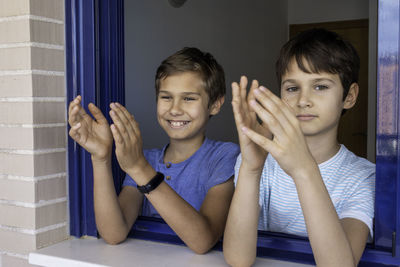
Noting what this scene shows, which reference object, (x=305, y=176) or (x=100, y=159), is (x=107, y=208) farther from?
(x=305, y=176)

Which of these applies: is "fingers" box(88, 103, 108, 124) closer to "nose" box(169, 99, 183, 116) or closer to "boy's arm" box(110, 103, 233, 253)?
"boy's arm" box(110, 103, 233, 253)

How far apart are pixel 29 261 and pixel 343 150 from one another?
39.5 inches

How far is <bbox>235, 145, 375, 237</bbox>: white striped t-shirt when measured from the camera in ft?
3.96

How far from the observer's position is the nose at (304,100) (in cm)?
129

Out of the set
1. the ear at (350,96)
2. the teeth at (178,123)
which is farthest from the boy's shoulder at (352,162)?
the teeth at (178,123)

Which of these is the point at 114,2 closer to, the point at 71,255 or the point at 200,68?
the point at 200,68

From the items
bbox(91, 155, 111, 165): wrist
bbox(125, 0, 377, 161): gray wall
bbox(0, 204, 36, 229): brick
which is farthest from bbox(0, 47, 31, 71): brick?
bbox(125, 0, 377, 161): gray wall

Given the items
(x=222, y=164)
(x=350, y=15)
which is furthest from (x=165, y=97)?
(x=350, y=15)

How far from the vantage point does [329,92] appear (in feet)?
4.33

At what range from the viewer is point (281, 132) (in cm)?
88

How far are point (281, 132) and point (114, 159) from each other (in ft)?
2.77

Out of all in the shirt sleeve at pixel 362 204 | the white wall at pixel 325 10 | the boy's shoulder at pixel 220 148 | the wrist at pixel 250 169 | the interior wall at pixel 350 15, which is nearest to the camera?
the wrist at pixel 250 169

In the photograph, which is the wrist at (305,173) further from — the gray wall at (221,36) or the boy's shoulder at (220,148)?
the gray wall at (221,36)

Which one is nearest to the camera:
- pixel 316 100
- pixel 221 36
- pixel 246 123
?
pixel 246 123
